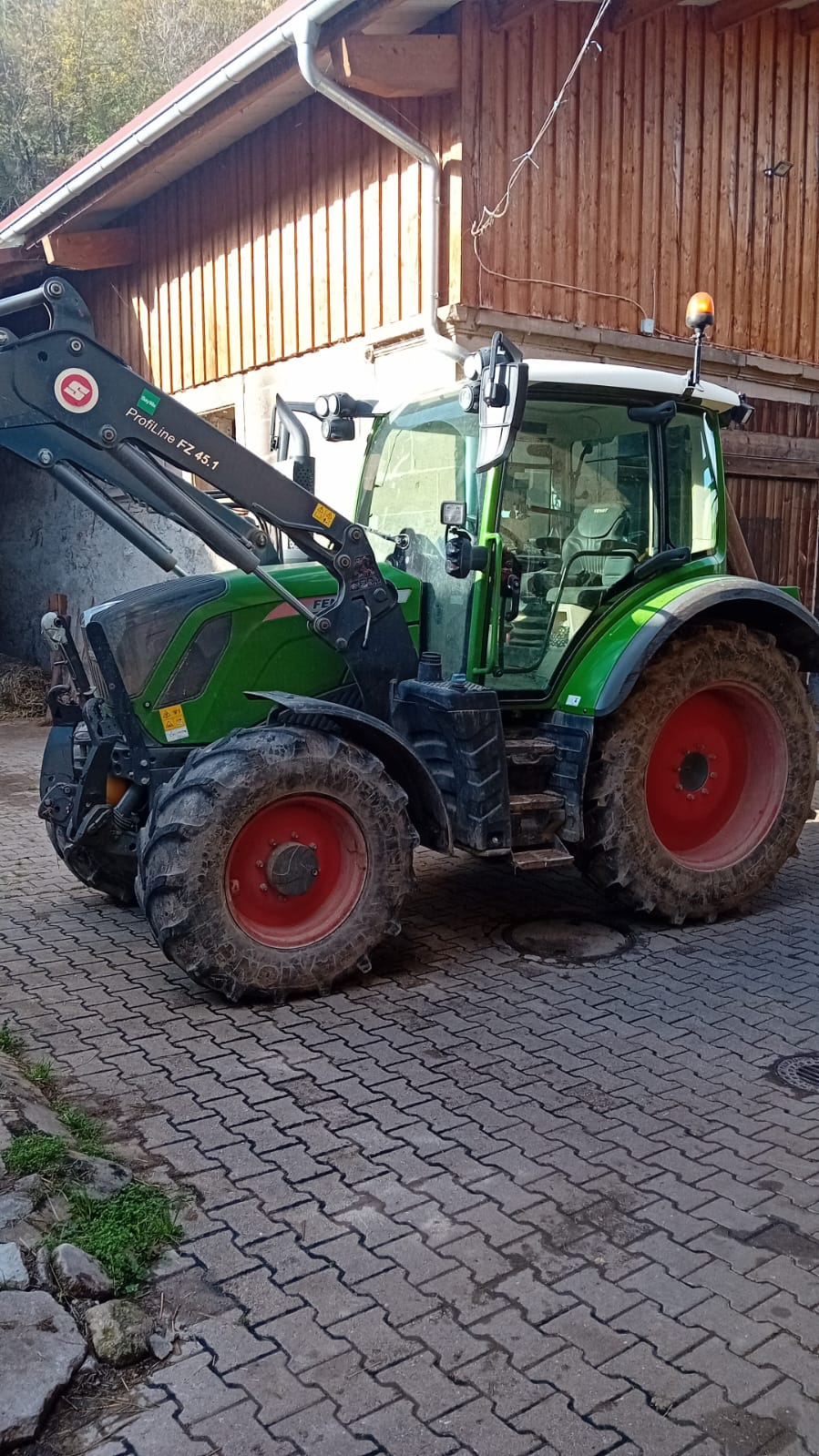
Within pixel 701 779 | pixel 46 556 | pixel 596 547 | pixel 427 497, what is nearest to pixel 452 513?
pixel 427 497

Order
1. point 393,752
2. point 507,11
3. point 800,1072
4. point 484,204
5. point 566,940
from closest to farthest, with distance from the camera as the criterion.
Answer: point 800,1072 → point 393,752 → point 566,940 → point 507,11 → point 484,204

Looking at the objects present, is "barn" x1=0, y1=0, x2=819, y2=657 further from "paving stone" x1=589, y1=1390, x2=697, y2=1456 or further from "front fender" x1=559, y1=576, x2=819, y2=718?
"paving stone" x1=589, y1=1390, x2=697, y2=1456

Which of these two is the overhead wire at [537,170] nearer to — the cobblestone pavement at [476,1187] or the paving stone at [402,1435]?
the cobblestone pavement at [476,1187]

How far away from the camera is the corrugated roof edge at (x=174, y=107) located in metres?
Answer: 7.30

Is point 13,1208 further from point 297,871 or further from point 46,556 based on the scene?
point 46,556

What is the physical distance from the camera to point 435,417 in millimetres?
5270

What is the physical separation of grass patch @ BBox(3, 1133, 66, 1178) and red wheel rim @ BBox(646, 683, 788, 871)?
10.1 feet

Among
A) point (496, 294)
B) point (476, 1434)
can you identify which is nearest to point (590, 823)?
point (476, 1434)

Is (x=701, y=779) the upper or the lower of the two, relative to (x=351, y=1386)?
upper

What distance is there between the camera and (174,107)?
851cm

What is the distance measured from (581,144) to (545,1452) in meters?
7.85

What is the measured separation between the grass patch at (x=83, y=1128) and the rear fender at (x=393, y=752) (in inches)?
63.8

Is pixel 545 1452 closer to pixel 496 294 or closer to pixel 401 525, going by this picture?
pixel 401 525

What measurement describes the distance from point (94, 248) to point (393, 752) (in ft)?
27.9
